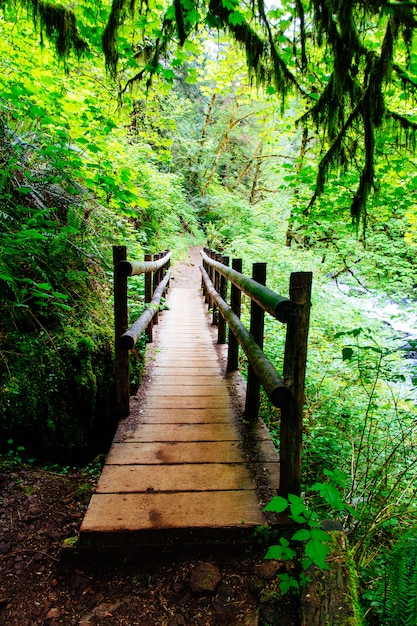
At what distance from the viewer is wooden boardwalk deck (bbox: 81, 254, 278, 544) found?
68.8 inches

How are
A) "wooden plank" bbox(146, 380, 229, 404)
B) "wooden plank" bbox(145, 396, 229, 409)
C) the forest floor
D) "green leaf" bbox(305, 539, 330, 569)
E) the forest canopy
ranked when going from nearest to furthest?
"green leaf" bbox(305, 539, 330, 569) → the forest floor → "wooden plank" bbox(145, 396, 229, 409) → the forest canopy → "wooden plank" bbox(146, 380, 229, 404)

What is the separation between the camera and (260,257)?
38.8ft

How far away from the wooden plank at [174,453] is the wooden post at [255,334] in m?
0.48

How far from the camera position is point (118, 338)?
9.07ft

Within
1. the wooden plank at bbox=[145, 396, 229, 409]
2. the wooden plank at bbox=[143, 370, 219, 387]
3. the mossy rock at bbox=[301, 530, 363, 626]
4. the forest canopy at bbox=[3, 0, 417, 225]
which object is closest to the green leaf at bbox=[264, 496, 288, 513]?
the mossy rock at bbox=[301, 530, 363, 626]

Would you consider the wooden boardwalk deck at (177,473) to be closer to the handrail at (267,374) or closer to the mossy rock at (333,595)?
the mossy rock at (333,595)

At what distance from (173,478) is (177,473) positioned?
0.18 ft

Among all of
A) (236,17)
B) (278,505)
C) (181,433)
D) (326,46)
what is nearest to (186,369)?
(181,433)

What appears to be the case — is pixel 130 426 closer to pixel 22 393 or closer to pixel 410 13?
pixel 22 393

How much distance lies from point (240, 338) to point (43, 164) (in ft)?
11.2

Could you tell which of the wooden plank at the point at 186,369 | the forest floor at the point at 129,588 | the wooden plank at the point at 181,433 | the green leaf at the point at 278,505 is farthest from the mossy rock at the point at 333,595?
the wooden plank at the point at 186,369

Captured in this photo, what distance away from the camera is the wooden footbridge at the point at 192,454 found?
176cm

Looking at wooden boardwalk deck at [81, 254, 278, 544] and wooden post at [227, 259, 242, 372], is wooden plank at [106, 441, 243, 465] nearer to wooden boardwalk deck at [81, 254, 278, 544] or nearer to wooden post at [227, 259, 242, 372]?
wooden boardwalk deck at [81, 254, 278, 544]

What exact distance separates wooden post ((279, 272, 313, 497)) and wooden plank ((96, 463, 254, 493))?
0.30 meters
